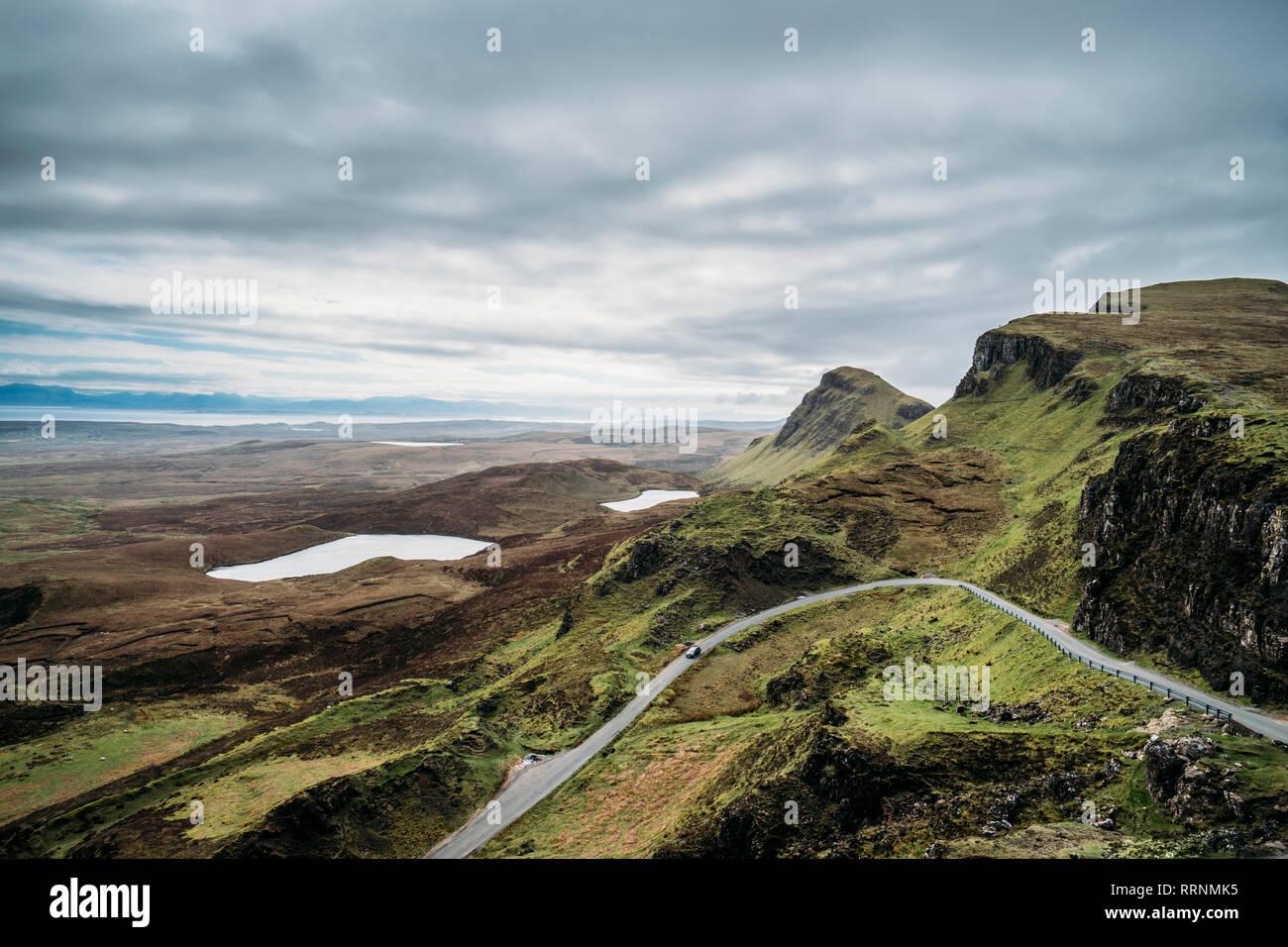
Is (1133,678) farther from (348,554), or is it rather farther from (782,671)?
(348,554)

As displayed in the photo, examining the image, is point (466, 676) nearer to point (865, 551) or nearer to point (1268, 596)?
point (865, 551)

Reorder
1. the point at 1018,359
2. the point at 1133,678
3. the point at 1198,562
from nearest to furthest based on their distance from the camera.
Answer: the point at 1133,678 < the point at 1198,562 < the point at 1018,359

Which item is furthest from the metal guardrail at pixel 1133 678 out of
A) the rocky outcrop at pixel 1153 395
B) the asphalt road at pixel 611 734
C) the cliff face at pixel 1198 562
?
the rocky outcrop at pixel 1153 395

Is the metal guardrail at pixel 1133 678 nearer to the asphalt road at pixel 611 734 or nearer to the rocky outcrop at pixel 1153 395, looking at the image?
the asphalt road at pixel 611 734

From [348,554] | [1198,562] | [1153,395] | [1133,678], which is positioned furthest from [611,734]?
[348,554]

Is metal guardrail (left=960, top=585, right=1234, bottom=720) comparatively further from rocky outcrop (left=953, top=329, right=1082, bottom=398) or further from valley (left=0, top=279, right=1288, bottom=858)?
rocky outcrop (left=953, top=329, right=1082, bottom=398)

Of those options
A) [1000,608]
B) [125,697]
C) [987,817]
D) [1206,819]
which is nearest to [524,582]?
[125,697]

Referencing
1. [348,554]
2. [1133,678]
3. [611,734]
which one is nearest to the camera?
[1133,678]
